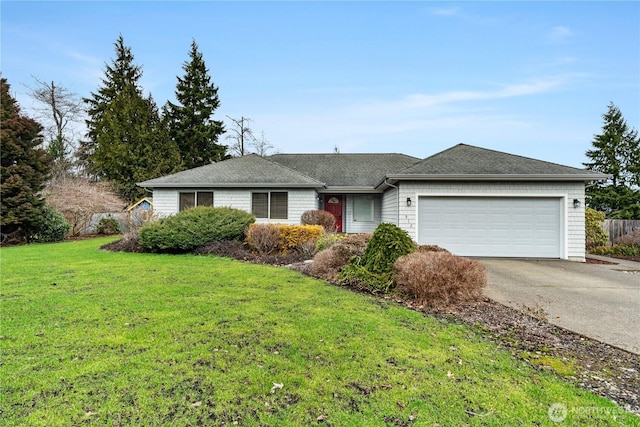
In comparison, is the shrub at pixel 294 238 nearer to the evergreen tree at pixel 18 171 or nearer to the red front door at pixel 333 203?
the red front door at pixel 333 203

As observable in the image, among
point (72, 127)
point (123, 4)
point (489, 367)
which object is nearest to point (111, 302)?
point (489, 367)

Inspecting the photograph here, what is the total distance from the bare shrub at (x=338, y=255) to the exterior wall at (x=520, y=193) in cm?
429

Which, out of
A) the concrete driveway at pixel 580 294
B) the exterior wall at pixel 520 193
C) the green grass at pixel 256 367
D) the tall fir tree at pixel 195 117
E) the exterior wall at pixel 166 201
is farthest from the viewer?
the tall fir tree at pixel 195 117

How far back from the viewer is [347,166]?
17359mm

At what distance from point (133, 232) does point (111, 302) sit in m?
7.48

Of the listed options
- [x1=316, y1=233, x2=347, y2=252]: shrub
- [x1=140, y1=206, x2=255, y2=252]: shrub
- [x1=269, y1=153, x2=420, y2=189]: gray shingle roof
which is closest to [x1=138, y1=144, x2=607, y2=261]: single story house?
[x1=316, y1=233, x2=347, y2=252]: shrub

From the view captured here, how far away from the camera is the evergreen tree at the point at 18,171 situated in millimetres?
13055

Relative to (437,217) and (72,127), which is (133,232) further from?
(72,127)

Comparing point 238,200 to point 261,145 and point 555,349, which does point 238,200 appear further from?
point 261,145

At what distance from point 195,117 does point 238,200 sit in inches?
803

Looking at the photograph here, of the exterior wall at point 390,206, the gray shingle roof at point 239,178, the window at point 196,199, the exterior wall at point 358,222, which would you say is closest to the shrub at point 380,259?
the exterior wall at point 390,206

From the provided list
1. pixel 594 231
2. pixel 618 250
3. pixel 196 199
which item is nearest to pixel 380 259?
pixel 196 199

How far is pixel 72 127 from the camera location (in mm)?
28547

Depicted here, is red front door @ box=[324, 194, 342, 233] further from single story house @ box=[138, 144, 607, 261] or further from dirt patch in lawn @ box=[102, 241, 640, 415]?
dirt patch in lawn @ box=[102, 241, 640, 415]
